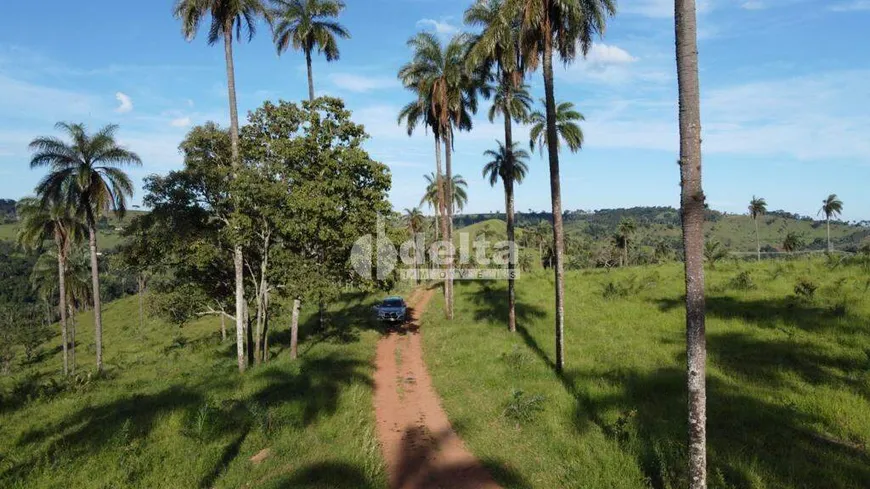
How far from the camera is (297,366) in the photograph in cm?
1764

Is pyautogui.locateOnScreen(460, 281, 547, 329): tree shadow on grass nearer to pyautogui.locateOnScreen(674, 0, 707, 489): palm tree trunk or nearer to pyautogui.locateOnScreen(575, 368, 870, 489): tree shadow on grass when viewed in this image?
pyautogui.locateOnScreen(575, 368, 870, 489): tree shadow on grass

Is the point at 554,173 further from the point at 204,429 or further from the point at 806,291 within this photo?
the point at 806,291

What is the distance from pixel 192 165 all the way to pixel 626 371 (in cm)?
1946

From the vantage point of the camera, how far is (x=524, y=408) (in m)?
11.6

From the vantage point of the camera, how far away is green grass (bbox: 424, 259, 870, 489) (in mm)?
8570

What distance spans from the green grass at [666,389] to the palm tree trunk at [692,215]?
1.24 m

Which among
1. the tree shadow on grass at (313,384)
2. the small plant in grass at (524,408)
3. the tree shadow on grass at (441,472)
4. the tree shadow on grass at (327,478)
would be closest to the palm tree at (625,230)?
the tree shadow on grass at (313,384)

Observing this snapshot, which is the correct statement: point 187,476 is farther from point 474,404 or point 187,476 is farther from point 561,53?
point 561,53

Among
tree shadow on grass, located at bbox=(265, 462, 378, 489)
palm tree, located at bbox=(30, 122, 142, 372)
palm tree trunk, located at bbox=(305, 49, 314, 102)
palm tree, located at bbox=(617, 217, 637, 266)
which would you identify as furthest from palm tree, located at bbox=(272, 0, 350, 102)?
palm tree, located at bbox=(617, 217, 637, 266)

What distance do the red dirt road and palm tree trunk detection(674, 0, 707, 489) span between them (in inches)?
148

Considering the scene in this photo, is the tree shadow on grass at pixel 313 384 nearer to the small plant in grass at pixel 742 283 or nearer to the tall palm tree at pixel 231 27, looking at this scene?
the tall palm tree at pixel 231 27

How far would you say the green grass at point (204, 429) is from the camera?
910 cm

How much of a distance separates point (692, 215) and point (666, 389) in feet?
26.2

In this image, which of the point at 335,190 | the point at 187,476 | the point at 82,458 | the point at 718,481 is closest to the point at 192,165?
the point at 335,190
